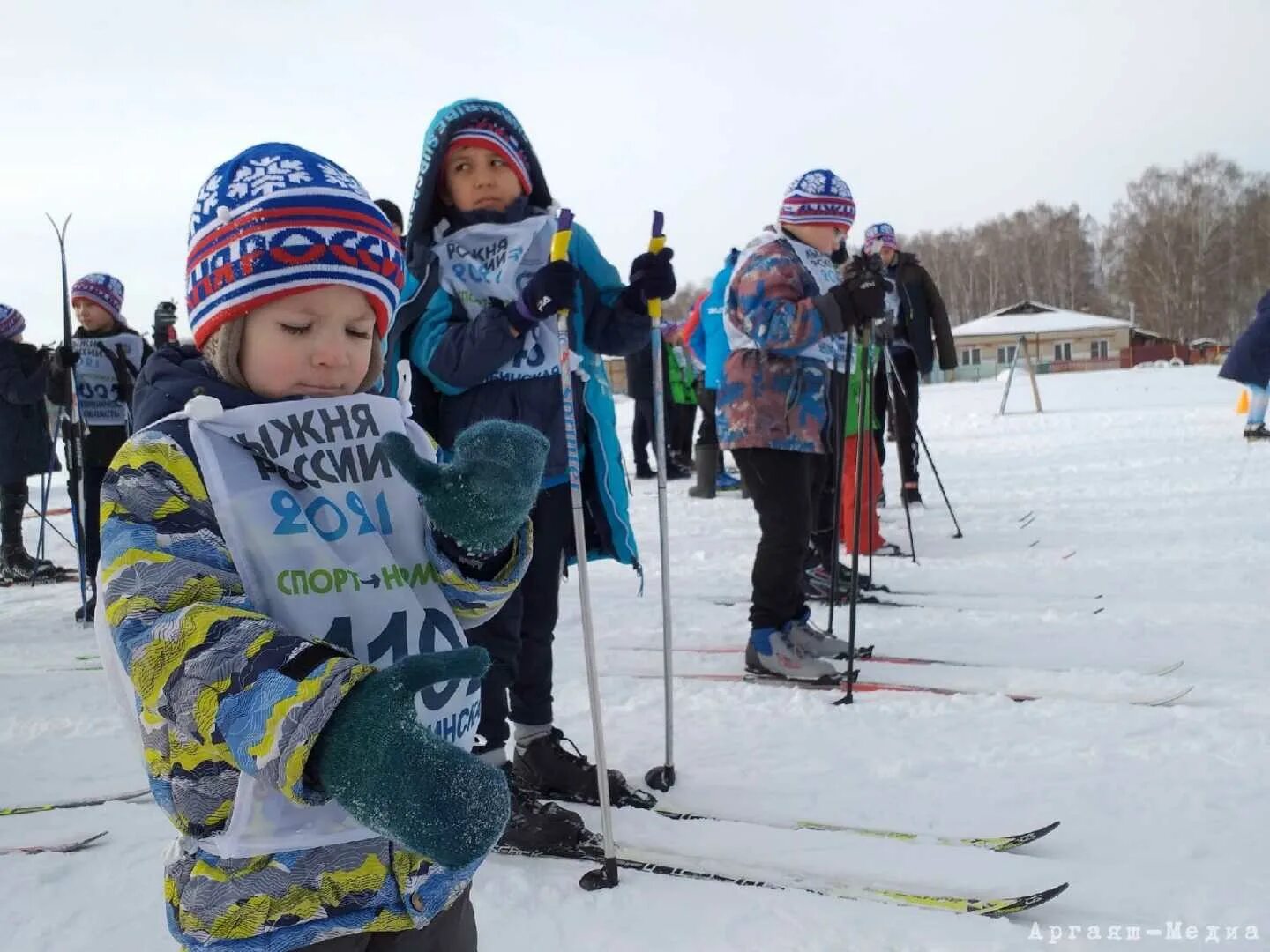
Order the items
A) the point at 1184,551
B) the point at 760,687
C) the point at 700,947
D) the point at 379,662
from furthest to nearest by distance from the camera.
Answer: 1. the point at 1184,551
2. the point at 760,687
3. the point at 700,947
4. the point at 379,662

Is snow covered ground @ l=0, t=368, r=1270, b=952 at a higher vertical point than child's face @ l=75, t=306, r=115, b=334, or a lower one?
lower

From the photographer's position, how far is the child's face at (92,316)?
18.2 feet

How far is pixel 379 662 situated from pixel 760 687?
259 centimetres

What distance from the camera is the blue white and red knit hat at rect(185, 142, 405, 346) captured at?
1.19 meters

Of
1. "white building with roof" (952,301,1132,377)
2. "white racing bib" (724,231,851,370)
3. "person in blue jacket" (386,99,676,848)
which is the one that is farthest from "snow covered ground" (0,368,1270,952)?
"white building with roof" (952,301,1132,377)

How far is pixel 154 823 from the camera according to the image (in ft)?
8.63

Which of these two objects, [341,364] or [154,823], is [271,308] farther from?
[154,823]

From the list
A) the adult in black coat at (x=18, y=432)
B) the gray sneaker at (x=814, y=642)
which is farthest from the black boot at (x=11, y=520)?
the gray sneaker at (x=814, y=642)

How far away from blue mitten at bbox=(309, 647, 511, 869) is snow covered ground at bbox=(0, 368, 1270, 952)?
4.13 feet

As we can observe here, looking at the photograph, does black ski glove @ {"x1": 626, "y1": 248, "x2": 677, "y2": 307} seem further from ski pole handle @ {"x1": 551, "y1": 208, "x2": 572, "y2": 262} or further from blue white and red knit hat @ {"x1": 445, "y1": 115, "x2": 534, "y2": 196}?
blue white and red knit hat @ {"x1": 445, "y1": 115, "x2": 534, "y2": 196}

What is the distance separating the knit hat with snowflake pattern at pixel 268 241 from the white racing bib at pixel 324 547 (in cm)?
14

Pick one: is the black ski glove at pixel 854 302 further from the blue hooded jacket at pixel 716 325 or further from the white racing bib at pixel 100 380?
the white racing bib at pixel 100 380

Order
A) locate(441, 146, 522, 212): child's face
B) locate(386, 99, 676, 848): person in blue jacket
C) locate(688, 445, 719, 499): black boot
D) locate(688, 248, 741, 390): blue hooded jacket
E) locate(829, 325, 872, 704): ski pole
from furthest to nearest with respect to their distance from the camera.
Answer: locate(688, 445, 719, 499): black boot, locate(688, 248, 741, 390): blue hooded jacket, locate(829, 325, 872, 704): ski pole, locate(441, 146, 522, 212): child's face, locate(386, 99, 676, 848): person in blue jacket

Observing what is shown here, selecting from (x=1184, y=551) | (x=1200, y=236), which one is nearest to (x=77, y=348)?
(x=1184, y=551)
